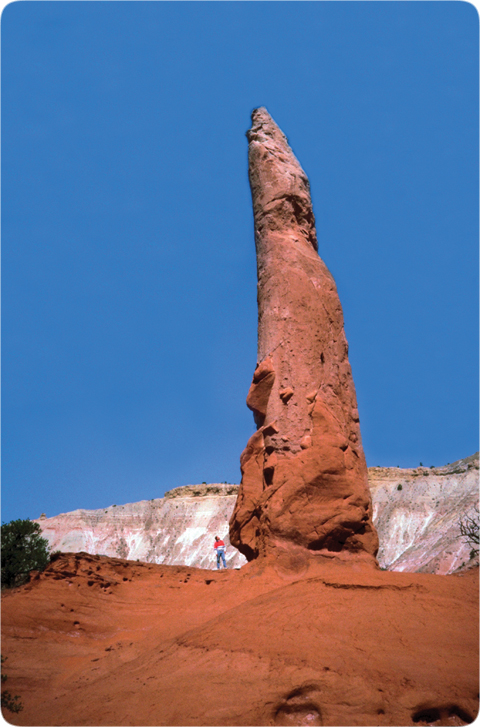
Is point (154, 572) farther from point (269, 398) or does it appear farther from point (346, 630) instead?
point (346, 630)

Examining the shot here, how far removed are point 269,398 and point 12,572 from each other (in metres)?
6.33

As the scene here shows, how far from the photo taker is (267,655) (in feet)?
16.4

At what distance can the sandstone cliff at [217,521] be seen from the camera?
3878cm

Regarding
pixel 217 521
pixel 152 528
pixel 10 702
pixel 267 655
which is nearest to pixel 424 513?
pixel 217 521

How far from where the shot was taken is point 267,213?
10359 mm

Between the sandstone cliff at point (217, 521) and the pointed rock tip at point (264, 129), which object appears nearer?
the pointed rock tip at point (264, 129)

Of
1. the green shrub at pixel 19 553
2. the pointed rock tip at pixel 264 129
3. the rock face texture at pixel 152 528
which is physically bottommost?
the green shrub at pixel 19 553

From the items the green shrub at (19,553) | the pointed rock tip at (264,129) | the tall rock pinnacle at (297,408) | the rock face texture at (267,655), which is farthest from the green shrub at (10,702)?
the pointed rock tip at (264,129)

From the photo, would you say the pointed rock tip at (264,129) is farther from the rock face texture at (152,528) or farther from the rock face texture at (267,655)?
the rock face texture at (152,528)

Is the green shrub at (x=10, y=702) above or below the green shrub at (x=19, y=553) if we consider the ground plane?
below

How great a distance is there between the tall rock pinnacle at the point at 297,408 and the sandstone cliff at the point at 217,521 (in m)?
27.2

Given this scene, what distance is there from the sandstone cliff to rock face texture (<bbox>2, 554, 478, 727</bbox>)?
93.2ft

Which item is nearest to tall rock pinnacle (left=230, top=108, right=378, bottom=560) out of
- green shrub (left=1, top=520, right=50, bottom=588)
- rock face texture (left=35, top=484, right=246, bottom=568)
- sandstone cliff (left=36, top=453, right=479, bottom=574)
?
green shrub (left=1, top=520, right=50, bottom=588)

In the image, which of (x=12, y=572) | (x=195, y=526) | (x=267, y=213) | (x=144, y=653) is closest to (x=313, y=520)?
(x=144, y=653)
